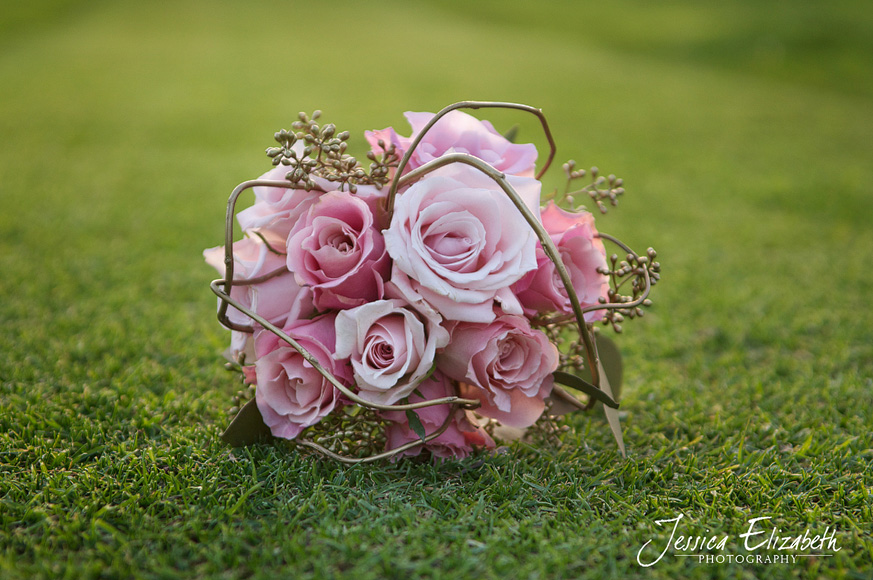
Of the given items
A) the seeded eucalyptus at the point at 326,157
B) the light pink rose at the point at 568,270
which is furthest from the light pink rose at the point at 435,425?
the seeded eucalyptus at the point at 326,157

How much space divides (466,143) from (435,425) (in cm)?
57

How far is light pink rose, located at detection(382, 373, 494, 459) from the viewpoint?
1.31m

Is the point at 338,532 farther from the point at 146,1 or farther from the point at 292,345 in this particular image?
the point at 146,1

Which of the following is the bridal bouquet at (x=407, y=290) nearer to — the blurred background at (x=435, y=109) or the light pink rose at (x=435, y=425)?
the light pink rose at (x=435, y=425)

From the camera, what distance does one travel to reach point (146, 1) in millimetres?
13227

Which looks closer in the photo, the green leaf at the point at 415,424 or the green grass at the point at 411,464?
the green grass at the point at 411,464

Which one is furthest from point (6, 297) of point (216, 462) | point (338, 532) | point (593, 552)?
point (593, 552)

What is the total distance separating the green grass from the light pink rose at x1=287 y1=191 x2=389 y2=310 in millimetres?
341

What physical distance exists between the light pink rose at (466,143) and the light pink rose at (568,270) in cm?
12

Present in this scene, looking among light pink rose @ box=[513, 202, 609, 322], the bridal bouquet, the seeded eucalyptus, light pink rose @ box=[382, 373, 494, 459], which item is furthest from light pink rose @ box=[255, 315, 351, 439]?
light pink rose @ box=[513, 202, 609, 322]

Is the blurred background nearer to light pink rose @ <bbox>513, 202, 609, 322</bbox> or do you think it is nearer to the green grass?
the green grass

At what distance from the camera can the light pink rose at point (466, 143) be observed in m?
1.36

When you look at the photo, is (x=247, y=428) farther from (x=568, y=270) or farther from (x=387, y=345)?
(x=568, y=270)

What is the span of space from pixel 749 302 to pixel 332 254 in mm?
2053
